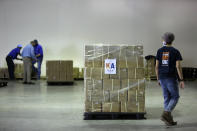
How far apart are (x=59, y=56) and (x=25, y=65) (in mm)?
3242

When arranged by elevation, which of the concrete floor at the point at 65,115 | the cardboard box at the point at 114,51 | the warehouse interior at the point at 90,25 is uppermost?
the warehouse interior at the point at 90,25

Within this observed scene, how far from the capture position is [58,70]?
12820mm

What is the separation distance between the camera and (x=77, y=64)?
15.9 m

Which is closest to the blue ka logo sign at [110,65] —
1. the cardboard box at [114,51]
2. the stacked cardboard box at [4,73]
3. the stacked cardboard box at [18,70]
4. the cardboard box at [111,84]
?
the cardboard box at [114,51]

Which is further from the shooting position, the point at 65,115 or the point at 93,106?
the point at 65,115

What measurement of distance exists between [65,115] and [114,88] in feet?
4.75

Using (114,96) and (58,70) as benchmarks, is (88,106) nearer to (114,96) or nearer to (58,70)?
(114,96)

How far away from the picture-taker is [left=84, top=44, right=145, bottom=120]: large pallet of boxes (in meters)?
6.39

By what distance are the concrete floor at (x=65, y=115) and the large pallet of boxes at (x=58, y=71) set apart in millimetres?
2803

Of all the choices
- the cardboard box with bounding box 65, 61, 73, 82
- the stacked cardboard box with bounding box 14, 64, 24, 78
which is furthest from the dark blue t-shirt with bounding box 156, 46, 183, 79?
the stacked cardboard box with bounding box 14, 64, 24, 78

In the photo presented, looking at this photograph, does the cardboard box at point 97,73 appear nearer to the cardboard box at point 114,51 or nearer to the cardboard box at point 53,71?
the cardboard box at point 114,51

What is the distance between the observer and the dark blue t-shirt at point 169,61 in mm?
5699

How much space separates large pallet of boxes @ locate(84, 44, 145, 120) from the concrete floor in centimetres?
29

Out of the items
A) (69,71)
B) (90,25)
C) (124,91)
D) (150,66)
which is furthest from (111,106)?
(90,25)
